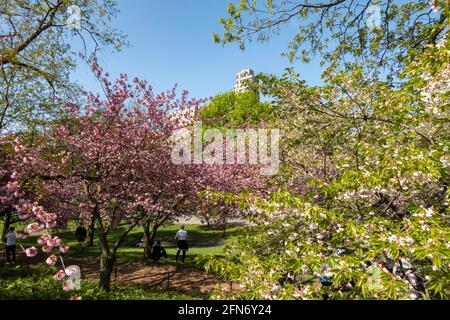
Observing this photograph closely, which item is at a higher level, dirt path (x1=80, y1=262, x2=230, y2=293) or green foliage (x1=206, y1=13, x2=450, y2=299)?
green foliage (x1=206, y1=13, x2=450, y2=299)

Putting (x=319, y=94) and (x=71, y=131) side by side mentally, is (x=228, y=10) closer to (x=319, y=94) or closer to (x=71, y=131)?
(x=319, y=94)

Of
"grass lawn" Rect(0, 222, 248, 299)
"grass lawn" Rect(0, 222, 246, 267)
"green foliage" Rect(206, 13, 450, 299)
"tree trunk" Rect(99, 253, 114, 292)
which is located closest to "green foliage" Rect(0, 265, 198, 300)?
"grass lawn" Rect(0, 222, 248, 299)

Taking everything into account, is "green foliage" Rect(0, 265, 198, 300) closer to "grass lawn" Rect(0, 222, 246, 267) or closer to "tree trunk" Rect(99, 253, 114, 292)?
"tree trunk" Rect(99, 253, 114, 292)

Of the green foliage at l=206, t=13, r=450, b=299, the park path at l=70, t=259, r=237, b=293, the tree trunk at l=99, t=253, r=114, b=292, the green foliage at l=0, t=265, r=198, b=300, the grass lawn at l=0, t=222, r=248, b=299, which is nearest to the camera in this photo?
the green foliage at l=206, t=13, r=450, b=299

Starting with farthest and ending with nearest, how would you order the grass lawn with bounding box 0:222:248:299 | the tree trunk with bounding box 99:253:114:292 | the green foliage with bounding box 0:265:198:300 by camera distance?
the tree trunk with bounding box 99:253:114:292, the grass lawn with bounding box 0:222:248:299, the green foliage with bounding box 0:265:198:300

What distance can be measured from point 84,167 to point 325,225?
8715 mm

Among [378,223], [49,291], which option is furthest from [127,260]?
[378,223]

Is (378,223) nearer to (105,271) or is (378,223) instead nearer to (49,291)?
(105,271)

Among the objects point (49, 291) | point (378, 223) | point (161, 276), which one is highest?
point (378, 223)

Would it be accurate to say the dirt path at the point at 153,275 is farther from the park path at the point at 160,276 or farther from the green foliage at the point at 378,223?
the green foliage at the point at 378,223

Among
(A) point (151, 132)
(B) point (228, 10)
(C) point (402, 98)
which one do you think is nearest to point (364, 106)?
(C) point (402, 98)

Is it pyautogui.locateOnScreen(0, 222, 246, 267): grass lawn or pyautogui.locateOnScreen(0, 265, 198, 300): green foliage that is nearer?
pyautogui.locateOnScreen(0, 265, 198, 300): green foliage

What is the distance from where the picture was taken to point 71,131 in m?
11.5

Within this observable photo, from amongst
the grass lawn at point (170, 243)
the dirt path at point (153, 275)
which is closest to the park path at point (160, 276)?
the dirt path at point (153, 275)
